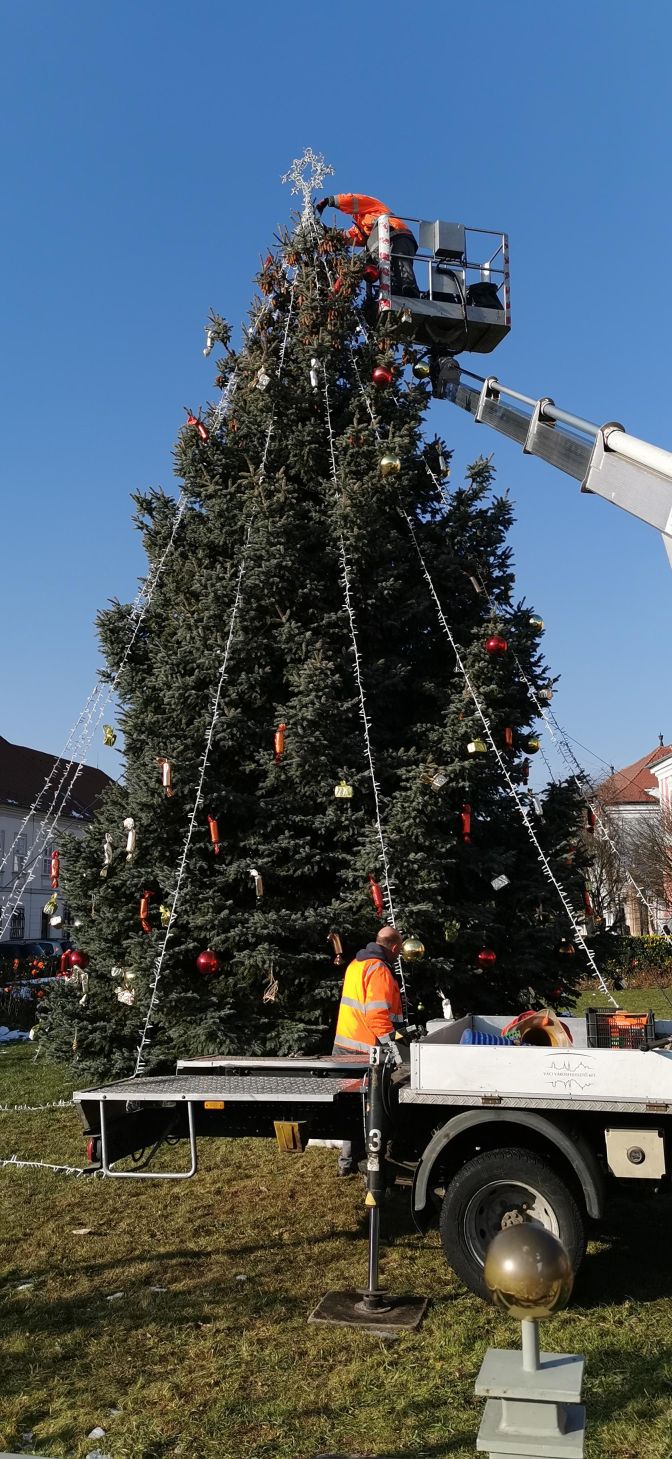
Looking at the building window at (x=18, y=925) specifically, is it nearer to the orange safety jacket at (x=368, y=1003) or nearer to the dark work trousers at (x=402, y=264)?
the dark work trousers at (x=402, y=264)

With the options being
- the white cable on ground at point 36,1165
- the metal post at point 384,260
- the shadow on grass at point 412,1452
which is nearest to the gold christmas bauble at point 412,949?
the white cable on ground at point 36,1165

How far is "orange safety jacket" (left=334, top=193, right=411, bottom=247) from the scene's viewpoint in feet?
41.6

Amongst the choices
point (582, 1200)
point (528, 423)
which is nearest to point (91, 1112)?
point (582, 1200)

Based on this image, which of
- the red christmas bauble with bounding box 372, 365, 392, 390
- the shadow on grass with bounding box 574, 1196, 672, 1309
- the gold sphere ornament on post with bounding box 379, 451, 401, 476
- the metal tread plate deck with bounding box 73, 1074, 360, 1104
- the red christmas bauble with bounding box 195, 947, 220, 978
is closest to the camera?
the shadow on grass with bounding box 574, 1196, 672, 1309

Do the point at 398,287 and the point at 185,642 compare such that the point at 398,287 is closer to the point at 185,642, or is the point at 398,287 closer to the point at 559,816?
the point at 185,642

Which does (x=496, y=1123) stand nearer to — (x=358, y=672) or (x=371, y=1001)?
(x=371, y=1001)

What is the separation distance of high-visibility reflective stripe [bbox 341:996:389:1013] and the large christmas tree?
2.00m

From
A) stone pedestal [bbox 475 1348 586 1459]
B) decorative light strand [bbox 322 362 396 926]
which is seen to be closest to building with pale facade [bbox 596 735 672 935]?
decorative light strand [bbox 322 362 396 926]

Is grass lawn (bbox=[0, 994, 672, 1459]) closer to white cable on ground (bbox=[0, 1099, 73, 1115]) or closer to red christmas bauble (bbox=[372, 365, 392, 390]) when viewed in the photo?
white cable on ground (bbox=[0, 1099, 73, 1115])

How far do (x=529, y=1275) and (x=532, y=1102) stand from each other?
3.47 m

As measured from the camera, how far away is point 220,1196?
8.21 metres

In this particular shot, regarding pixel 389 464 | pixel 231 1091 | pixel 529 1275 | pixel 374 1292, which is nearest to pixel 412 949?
pixel 231 1091

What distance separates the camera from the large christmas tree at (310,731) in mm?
9922

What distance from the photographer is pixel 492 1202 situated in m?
5.73
